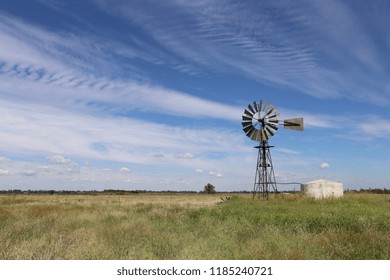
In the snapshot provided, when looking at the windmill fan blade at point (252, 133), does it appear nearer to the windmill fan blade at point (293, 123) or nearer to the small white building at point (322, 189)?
the windmill fan blade at point (293, 123)

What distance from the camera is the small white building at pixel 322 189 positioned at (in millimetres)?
34406

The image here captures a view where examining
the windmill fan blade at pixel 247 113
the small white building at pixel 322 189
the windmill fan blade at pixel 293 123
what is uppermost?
the windmill fan blade at pixel 247 113

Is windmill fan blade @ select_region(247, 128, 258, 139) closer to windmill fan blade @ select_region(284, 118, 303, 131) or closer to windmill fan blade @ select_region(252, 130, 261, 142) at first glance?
windmill fan blade @ select_region(252, 130, 261, 142)

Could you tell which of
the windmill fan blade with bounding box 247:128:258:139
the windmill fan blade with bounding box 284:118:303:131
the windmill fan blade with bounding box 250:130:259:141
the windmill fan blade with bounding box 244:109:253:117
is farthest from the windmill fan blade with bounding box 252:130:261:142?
the windmill fan blade with bounding box 284:118:303:131

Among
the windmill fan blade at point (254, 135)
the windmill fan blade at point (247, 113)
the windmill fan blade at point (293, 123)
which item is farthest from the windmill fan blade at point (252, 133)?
the windmill fan blade at point (293, 123)

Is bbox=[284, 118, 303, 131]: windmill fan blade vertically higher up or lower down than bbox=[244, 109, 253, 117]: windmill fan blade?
lower down

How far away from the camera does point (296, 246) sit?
10.0 m

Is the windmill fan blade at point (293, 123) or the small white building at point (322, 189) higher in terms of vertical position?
the windmill fan blade at point (293, 123)

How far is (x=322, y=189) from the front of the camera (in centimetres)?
3456

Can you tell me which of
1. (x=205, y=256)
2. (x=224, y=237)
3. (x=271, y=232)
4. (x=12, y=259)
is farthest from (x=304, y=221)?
(x=12, y=259)

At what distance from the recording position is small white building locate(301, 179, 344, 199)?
34406 millimetres

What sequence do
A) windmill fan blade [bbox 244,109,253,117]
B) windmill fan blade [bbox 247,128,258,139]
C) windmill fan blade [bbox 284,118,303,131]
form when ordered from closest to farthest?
1. windmill fan blade [bbox 247,128,258,139]
2. windmill fan blade [bbox 244,109,253,117]
3. windmill fan blade [bbox 284,118,303,131]

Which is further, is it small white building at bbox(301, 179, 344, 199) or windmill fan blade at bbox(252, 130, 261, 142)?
windmill fan blade at bbox(252, 130, 261, 142)
